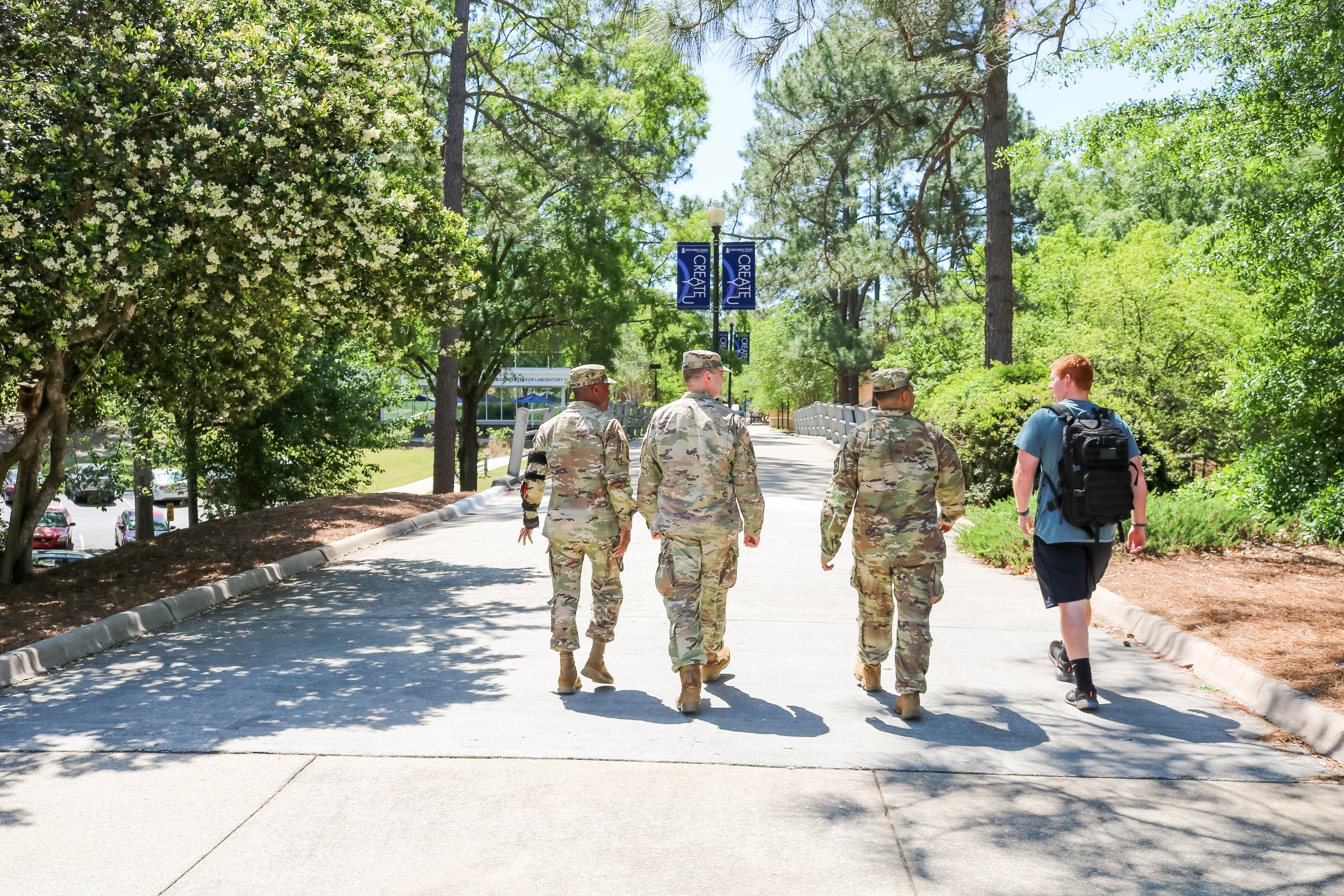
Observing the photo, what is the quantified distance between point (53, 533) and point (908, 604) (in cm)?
2017

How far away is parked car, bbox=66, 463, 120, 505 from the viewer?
656 inches

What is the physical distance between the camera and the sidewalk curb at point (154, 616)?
684cm

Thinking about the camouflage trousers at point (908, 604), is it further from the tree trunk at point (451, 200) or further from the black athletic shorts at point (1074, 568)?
the tree trunk at point (451, 200)


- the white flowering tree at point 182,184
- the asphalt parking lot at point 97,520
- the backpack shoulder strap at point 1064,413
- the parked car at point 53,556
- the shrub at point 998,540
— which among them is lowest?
the asphalt parking lot at point 97,520

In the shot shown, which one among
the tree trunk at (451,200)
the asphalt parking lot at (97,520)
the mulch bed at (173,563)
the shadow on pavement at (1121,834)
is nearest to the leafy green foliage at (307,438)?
the tree trunk at (451,200)

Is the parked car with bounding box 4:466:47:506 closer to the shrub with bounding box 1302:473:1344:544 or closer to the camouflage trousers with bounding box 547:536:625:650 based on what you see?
the camouflage trousers with bounding box 547:536:625:650

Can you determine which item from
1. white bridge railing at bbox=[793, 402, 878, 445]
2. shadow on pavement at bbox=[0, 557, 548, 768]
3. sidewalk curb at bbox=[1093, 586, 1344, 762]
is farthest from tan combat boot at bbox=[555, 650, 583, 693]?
white bridge railing at bbox=[793, 402, 878, 445]

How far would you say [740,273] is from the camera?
2352 centimetres

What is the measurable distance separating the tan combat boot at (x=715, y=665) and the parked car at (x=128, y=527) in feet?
68.1

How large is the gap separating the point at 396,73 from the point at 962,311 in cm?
1702

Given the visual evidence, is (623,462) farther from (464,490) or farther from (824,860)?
(464,490)

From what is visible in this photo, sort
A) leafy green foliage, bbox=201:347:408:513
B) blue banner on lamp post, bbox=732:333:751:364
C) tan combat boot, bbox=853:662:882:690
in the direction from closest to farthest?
tan combat boot, bbox=853:662:882:690 → leafy green foliage, bbox=201:347:408:513 → blue banner on lamp post, bbox=732:333:751:364

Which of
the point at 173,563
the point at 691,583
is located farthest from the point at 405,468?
the point at 691,583

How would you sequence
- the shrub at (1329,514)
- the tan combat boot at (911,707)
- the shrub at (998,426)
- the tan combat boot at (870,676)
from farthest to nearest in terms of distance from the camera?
1. the shrub at (998,426)
2. the shrub at (1329,514)
3. the tan combat boot at (870,676)
4. the tan combat boot at (911,707)
